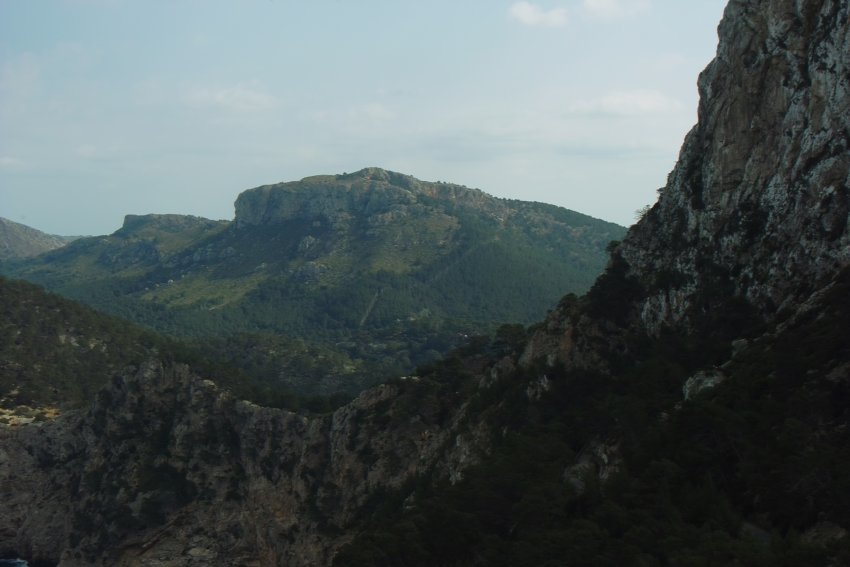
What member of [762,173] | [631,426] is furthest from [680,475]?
[762,173]

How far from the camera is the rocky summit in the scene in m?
42.2

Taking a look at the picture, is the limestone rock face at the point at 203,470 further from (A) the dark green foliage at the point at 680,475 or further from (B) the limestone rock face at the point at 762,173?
(B) the limestone rock face at the point at 762,173

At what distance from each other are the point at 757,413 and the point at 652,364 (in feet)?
62.7

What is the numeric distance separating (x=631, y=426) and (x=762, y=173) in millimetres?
27284

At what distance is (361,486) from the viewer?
95375 mm

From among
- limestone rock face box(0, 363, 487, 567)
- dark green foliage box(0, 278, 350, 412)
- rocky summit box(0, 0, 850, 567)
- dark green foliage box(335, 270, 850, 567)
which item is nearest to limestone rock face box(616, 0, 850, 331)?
rocky summit box(0, 0, 850, 567)

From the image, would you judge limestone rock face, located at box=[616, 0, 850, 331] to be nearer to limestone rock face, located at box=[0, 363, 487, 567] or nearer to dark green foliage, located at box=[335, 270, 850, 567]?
dark green foliage, located at box=[335, 270, 850, 567]

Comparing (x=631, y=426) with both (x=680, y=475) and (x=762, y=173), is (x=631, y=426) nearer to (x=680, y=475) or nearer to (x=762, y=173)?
(x=680, y=475)

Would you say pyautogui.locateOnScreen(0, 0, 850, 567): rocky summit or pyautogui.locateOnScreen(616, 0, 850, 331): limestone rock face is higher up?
pyautogui.locateOnScreen(616, 0, 850, 331): limestone rock face

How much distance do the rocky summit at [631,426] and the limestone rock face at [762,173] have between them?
22 centimetres

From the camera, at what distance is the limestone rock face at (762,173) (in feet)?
192

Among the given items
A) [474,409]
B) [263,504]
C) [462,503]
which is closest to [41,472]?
[263,504]

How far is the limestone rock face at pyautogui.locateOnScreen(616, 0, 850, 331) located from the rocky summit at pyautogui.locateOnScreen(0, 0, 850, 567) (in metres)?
0.22

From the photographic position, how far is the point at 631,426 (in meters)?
56.2
